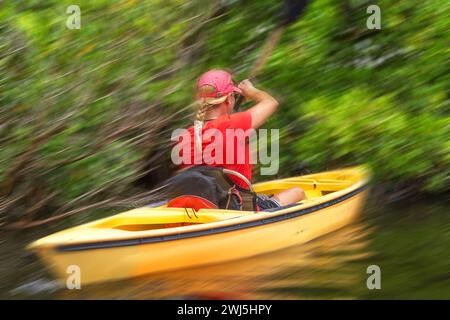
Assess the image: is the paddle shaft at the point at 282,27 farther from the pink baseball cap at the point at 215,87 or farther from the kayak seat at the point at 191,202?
the kayak seat at the point at 191,202

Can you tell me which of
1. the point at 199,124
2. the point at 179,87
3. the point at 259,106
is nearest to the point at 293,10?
the point at 179,87

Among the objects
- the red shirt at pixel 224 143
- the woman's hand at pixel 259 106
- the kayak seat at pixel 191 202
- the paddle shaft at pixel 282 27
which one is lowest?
the kayak seat at pixel 191 202

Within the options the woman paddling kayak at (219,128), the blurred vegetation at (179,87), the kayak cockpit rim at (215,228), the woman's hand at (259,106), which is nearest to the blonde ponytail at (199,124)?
the woman paddling kayak at (219,128)

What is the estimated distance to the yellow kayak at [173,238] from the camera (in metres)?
5.90

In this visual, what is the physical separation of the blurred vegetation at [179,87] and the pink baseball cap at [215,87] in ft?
3.58

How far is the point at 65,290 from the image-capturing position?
614cm

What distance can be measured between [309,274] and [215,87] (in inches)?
54.9

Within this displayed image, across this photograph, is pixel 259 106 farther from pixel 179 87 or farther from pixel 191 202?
pixel 179 87
